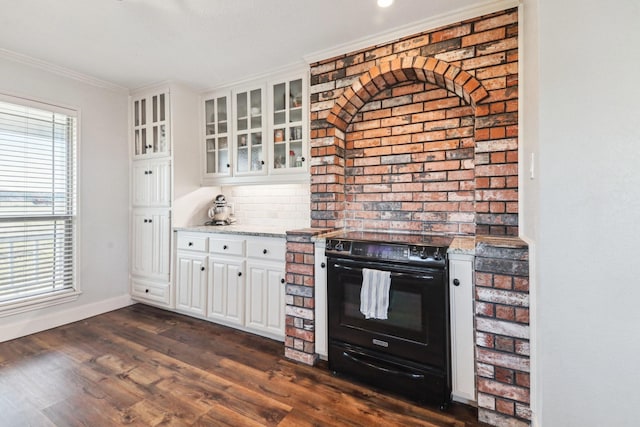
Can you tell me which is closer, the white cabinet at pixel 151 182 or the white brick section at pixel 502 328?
the white brick section at pixel 502 328

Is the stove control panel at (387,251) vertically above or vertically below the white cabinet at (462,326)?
above

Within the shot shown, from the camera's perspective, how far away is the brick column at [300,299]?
89.7 inches

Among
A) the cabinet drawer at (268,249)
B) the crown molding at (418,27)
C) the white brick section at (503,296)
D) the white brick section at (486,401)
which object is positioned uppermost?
the crown molding at (418,27)

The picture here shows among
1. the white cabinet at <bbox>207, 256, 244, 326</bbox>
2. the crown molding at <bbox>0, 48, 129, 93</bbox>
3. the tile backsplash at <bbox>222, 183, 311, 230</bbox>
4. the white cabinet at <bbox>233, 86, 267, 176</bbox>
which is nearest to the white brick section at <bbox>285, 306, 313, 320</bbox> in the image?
the white cabinet at <bbox>207, 256, 244, 326</bbox>

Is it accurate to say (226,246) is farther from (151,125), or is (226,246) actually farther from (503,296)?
(503,296)

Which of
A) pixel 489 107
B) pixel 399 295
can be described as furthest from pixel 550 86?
pixel 399 295

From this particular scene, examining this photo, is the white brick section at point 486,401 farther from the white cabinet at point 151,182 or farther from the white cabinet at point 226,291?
the white cabinet at point 151,182

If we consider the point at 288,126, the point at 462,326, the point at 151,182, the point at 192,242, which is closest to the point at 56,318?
the point at 192,242

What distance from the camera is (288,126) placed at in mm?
2896

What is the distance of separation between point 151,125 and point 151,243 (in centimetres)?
134

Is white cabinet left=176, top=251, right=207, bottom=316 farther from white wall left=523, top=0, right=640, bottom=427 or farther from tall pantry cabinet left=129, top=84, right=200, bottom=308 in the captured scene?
white wall left=523, top=0, right=640, bottom=427

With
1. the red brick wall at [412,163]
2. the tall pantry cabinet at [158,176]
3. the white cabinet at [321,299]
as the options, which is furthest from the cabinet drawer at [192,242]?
the red brick wall at [412,163]

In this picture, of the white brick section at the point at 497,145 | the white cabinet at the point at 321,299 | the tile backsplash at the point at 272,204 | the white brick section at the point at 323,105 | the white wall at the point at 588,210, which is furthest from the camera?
the tile backsplash at the point at 272,204

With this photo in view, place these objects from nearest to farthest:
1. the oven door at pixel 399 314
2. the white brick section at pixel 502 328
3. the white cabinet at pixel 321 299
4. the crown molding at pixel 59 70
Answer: the white brick section at pixel 502 328, the oven door at pixel 399 314, the white cabinet at pixel 321 299, the crown molding at pixel 59 70
